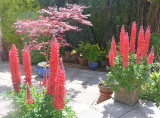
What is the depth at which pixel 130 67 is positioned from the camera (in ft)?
9.61

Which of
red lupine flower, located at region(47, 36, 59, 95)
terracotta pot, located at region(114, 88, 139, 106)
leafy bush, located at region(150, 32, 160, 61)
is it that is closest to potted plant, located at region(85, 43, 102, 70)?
leafy bush, located at region(150, 32, 160, 61)

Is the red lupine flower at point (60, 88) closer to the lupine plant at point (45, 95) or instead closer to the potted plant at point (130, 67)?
the lupine plant at point (45, 95)

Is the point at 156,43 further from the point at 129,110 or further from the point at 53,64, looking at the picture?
the point at 53,64

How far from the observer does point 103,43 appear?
6.81 metres

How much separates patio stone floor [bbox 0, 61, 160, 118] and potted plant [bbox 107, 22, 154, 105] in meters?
0.23

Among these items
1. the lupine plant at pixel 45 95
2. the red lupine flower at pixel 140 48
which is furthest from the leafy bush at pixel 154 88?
the lupine plant at pixel 45 95

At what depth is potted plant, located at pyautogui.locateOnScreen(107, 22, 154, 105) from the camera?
2.81 meters

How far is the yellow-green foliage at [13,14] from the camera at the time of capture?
6.14 metres

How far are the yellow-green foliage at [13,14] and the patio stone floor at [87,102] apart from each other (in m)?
1.13

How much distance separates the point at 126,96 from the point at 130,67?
0.56 m

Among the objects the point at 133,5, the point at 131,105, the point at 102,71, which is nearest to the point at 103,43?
the point at 102,71

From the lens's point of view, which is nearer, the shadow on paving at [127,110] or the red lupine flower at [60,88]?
the red lupine flower at [60,88]

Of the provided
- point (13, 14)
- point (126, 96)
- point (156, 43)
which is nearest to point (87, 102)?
point (126, 96)

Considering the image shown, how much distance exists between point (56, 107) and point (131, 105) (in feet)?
5.85
